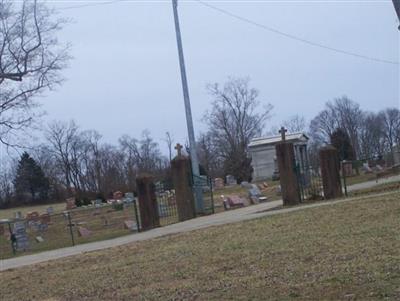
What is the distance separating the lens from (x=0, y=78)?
36594 mm

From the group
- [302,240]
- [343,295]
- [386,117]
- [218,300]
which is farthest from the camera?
[386,117]

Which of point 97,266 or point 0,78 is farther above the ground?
point 0,78

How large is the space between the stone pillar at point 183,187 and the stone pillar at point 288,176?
329 cm

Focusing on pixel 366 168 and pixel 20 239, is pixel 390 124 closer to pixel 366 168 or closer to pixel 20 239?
pixel 366 168

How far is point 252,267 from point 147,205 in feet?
44.1

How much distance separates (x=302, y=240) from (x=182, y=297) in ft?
11.7

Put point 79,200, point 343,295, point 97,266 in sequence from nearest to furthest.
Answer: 1. point 343,295
2. point 97,266
3. point 79,200

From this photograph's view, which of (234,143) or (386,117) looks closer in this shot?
(234,143)

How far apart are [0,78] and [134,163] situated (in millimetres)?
79781

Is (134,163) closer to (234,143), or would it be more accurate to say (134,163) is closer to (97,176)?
(97,176)

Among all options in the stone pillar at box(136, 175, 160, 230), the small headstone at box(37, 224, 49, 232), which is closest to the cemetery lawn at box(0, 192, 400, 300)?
the stone pillar at box(136, 175, 160, 230)

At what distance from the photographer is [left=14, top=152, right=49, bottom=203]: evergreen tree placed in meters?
109

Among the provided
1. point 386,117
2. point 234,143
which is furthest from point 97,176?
point 386,117

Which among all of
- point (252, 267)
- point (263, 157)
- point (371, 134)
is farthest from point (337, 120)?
point (252, 267)
